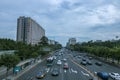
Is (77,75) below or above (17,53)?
below

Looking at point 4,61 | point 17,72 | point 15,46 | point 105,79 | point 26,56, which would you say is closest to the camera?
point 105,79

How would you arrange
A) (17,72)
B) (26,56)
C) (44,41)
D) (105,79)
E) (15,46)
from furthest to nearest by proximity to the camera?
(44,41) → (15,46) → (26,56) → (17,72) → (105,79)

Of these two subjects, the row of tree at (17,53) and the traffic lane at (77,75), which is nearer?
the traffic lane at (77,75)

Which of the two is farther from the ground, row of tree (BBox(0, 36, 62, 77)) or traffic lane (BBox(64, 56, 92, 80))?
row of tree (BBox(0, 36, 62, 77))

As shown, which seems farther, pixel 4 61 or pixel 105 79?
pixel 4 61

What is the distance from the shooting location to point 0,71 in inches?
2616

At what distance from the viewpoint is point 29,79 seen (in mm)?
55250

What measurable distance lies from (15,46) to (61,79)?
8317 cm

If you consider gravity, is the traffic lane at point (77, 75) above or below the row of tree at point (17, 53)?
below

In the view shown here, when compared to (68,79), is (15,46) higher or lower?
higher

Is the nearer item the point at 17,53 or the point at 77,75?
the point at 77,75

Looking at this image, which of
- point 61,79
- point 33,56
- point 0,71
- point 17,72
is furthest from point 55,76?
point 33,56

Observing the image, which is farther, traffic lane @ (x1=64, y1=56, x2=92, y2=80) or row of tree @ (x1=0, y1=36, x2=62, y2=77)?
row of tree @ (x1=0, y1=36, x2=62, y2=77)

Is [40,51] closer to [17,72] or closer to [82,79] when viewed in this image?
[17,72]
